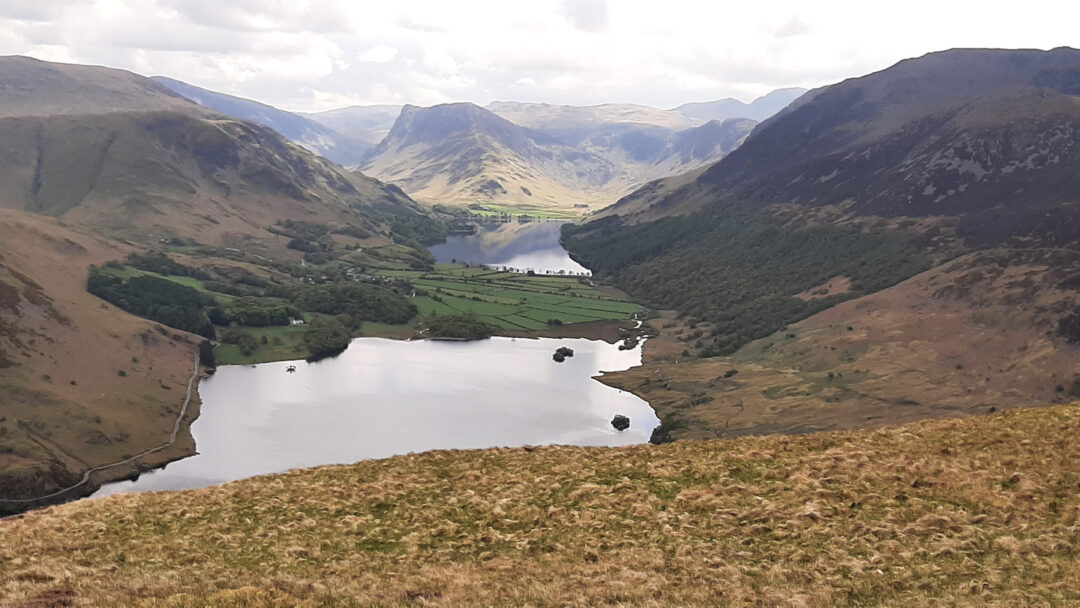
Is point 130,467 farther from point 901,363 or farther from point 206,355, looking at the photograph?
point 901,363

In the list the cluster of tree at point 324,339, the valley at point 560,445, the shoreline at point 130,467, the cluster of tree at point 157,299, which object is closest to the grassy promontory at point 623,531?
the valley at point 560,445

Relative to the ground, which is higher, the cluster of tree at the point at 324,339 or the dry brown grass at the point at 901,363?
the dry brown grass at the point at 901,363

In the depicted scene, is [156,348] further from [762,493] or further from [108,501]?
[762,493]

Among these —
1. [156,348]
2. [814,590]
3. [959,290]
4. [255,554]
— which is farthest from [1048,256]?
[156,348]

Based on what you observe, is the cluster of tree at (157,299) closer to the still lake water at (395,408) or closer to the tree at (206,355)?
the tree at (206,355)

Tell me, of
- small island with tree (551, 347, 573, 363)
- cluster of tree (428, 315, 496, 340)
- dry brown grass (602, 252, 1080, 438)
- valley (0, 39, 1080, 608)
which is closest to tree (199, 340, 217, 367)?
valley (0, 39, 1080, 608)

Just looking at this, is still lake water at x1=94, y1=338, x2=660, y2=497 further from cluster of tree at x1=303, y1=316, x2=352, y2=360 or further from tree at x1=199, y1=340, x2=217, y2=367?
cluster of tree at x1=303, y1=316, x2=352, y2=360

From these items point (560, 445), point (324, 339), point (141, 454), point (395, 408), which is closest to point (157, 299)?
point (324, 339)
